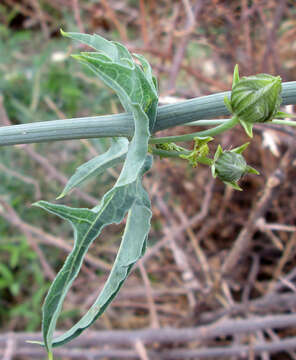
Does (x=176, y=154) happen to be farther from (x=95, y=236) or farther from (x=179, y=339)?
(x=179, y=339)

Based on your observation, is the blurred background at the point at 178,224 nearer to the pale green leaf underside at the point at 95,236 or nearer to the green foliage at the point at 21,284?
the green foliage at the point at 21,284

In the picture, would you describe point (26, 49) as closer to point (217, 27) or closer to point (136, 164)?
point (217, 27)

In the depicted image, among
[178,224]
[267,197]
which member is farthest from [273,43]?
[178,224]

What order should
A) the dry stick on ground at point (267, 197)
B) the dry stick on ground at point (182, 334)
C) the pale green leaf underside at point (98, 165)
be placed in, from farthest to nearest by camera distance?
the dry stick on ground at point (182, 334) < the dry stick on ground at point (267, 197) < the pale green leaf underside at point (98, 165)

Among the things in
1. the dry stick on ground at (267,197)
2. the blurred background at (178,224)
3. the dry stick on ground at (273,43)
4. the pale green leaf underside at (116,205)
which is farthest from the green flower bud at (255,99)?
the dry stick on ground at (273,43)

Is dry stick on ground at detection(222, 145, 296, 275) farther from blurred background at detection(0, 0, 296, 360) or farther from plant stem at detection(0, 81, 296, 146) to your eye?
plant stem at detection(0, 81, 296, 146)

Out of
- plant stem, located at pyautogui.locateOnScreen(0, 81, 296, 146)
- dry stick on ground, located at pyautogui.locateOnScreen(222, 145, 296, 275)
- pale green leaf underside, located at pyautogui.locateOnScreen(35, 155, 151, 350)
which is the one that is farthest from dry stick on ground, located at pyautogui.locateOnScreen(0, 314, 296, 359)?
plant stem, located at pyautogui.locateOnScreen(0, 81, 296, 146)

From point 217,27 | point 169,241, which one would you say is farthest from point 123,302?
point 217,27
